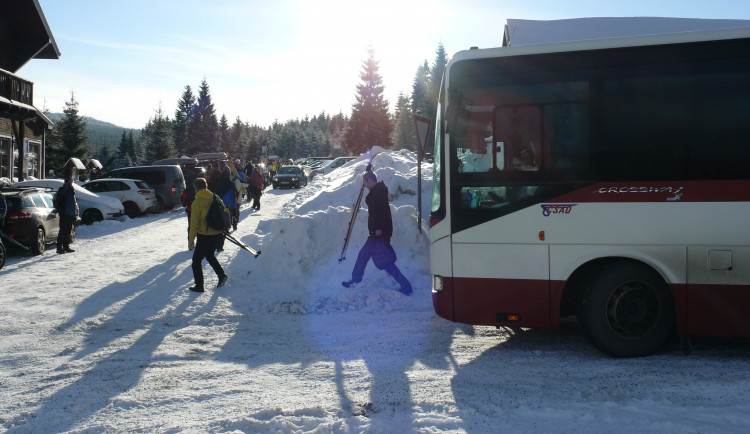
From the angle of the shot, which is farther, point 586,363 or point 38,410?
point 586,363

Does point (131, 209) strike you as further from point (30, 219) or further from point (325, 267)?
point (325, 267)

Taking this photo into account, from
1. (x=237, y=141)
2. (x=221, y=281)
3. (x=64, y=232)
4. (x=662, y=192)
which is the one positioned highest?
(x=237, y=141)

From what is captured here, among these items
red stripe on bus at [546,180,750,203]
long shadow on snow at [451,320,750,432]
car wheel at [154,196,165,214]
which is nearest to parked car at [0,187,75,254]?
car wheel at [154,196,165,214]

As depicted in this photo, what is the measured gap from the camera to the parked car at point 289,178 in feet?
132

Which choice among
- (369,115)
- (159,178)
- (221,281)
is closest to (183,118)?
(369,115)

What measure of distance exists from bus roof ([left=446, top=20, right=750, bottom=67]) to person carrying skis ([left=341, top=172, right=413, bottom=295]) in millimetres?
3138

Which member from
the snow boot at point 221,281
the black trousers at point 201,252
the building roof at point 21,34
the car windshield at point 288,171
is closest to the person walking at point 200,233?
the black trousers at point 201,252

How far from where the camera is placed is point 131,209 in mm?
23344

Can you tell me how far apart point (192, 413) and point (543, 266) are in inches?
146

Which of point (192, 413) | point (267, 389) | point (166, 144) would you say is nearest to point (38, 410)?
point (192, 413)

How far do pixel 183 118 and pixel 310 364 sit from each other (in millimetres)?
83052

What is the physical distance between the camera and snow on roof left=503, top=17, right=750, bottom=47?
1467 cm

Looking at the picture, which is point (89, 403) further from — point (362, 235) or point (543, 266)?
point (362, 235)

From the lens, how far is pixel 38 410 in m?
4.96
